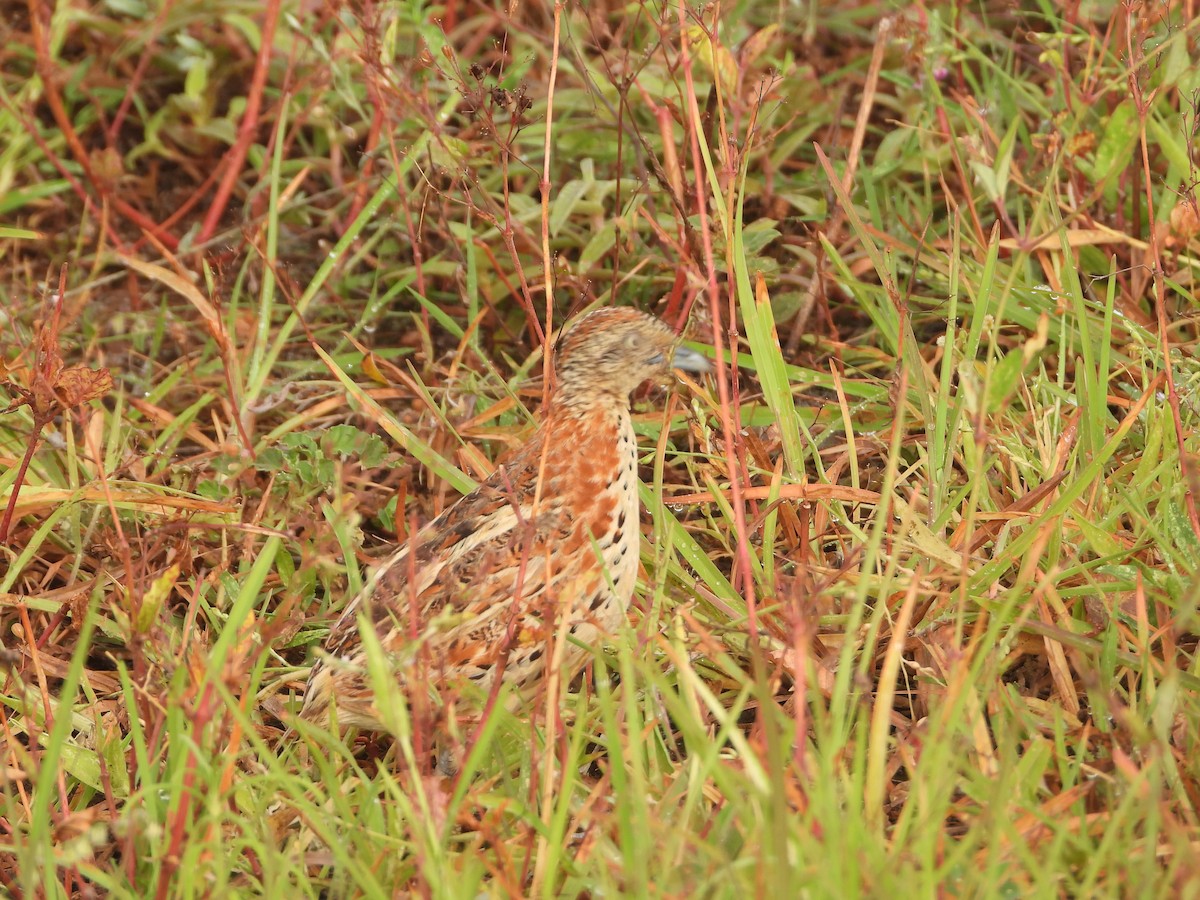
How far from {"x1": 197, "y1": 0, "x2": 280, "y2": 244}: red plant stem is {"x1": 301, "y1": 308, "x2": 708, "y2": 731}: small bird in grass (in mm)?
2008

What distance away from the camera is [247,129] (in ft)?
17.7

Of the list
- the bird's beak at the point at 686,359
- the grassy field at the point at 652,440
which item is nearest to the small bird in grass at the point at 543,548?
the bird's beak at the point at 686,359

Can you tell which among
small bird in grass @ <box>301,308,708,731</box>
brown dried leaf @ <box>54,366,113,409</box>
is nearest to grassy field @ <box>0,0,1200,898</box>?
brown dried leaf @ <box>54,366,113,409</box>

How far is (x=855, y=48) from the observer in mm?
5914

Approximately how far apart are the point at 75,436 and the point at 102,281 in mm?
846

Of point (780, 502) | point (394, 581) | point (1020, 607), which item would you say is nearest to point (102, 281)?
point (394, 581)

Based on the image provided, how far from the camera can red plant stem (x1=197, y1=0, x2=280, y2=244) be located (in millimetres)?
5328

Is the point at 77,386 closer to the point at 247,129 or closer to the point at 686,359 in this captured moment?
the point at 686,359

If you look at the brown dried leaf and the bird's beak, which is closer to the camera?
the brown dried leaf

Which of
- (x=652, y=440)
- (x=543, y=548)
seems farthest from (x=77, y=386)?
(x=652, y=440)

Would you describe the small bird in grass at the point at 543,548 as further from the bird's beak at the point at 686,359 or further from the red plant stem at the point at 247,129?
the red plant stem at the point at 247,129

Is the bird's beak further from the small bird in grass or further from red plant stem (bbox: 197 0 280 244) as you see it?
red plant stem (bbox: 197 0 280 244)

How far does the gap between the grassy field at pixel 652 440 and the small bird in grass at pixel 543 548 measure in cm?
13

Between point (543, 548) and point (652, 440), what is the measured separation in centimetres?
119
